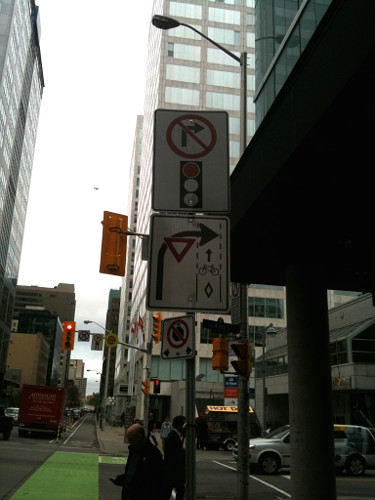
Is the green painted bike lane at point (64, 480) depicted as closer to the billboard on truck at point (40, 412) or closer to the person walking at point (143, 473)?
the person walking at point (143, 473)

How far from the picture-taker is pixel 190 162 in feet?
12.6

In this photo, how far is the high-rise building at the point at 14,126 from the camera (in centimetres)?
7225

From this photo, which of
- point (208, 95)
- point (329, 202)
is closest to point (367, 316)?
point (329, 202)

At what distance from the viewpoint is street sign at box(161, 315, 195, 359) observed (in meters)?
3.71

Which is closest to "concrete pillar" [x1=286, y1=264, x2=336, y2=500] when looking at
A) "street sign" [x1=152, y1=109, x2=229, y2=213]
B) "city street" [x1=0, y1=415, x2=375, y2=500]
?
"city street" [x1=0, y1=415, x2=375, y2=500]

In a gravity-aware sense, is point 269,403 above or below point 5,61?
below

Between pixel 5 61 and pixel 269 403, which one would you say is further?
pixel 5 61

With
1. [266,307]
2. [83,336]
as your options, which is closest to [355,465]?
[83,336]

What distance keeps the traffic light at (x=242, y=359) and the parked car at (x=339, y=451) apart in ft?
26.1

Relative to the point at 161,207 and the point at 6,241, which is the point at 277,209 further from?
the point at 6,241

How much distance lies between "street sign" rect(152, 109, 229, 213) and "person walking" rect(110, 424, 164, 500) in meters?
2.42

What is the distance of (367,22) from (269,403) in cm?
4269

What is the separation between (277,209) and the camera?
7383 mm

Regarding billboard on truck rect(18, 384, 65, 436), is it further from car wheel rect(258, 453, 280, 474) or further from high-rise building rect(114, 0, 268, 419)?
high-rise building rect(114, 0, 268, 419)
